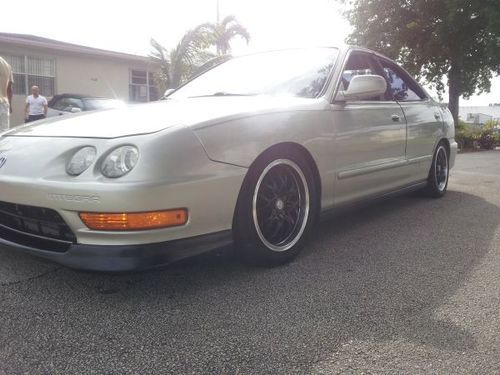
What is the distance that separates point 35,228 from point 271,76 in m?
1.89

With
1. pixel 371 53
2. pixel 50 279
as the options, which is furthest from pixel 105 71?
pixel 50 279

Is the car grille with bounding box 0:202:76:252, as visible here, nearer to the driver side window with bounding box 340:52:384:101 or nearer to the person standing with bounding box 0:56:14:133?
the driver side window with bounding box 340:52:384:101

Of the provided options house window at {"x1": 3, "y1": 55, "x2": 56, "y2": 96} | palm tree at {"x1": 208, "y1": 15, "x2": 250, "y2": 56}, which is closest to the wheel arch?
house window at {"x1": 3, "y1": 55, "x2": 56, "y2": 96}

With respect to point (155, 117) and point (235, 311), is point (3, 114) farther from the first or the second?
point (235, 311)

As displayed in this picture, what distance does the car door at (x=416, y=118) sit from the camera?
4194 mm

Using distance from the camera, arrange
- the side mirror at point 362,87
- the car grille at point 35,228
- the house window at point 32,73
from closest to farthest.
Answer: the car grille at point 35,228 < the side mirror at point 362,87 < the house window at point 32,73

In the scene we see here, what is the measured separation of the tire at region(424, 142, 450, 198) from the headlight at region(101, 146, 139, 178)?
11.9 feet

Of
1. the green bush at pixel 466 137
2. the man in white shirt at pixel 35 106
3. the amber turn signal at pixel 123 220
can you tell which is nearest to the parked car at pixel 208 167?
the amber turn signal at pixel 123 220

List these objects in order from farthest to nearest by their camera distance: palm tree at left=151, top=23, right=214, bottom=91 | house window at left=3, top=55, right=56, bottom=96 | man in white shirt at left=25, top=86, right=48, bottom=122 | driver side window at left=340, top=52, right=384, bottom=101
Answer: palm tree at left=151, top=23, right=214, bottom=91 → house window at left=3, top=55, right=56, bottom=96 → man in white shirt at left=25, top=86, right=48, bottom=122 → driver side window at left=340, top=52, right=384, bottom=101

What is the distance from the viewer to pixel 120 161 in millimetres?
2133

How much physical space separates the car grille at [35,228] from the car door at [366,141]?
5.80 ft

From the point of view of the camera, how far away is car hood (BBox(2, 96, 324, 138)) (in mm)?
2314

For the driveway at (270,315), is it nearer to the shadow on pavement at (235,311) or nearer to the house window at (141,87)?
the shadow on pavement at (235,311)

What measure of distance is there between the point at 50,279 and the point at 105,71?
551 inches
